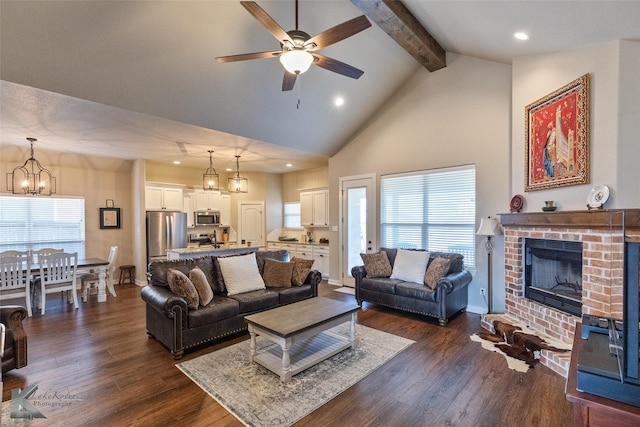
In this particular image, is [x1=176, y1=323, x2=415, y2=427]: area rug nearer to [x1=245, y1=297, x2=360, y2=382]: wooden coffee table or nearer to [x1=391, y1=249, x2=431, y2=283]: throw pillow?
[x1=245, y1=297, x2=360, y2=382]: wooden coffee table

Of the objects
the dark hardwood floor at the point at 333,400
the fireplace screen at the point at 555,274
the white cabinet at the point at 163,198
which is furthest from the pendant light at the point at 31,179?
the fireplace screen at the point at 555,274

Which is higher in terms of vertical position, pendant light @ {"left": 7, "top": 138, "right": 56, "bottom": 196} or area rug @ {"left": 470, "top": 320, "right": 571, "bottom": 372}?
pendant light @ {"left": 7, "top": 138, "right": 56, "bottom": 196}

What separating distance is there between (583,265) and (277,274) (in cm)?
362

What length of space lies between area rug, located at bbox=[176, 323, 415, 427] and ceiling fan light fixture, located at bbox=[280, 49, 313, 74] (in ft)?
9.18

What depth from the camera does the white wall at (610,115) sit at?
2900mm

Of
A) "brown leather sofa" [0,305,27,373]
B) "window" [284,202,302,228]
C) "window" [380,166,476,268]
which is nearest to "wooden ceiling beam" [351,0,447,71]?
"window" [380,166,476,268]

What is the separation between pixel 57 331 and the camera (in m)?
4.08

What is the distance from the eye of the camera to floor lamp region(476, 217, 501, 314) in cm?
441

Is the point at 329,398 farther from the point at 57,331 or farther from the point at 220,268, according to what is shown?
the point at 57,331

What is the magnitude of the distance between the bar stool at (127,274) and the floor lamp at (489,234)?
7.02 metres

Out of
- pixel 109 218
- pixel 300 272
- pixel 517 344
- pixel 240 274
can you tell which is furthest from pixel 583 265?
pixel 109 218

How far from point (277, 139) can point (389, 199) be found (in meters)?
2.33

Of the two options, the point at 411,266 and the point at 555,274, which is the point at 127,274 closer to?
the point at 411,266
